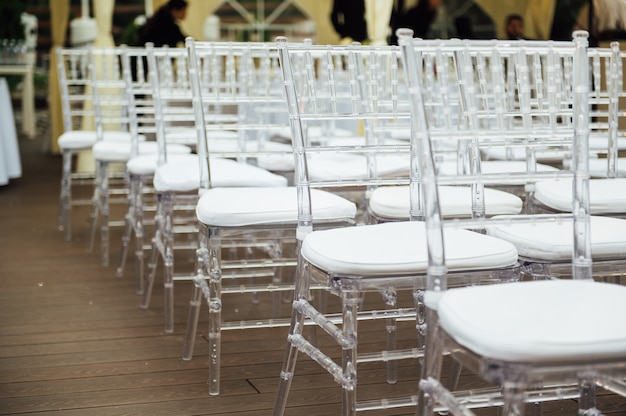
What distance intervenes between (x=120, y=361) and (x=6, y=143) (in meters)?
4.68

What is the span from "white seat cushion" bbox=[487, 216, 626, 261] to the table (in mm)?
8061

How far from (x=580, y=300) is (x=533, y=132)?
39cm

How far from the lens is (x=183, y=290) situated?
151 inches

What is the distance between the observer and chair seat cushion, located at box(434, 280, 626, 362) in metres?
1.29

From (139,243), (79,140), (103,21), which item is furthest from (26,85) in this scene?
(139,243)

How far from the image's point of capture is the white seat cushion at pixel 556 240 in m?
1.86

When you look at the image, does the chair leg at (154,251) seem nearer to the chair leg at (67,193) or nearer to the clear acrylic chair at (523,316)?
the chair leg at (67,193)

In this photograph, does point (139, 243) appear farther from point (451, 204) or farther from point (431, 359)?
point (431, 359)

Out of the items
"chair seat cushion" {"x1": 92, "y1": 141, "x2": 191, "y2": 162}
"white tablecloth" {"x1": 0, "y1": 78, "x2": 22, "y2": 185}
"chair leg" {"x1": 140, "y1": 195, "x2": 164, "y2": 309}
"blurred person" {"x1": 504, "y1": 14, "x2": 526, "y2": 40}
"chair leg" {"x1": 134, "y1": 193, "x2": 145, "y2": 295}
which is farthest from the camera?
"blurred person" {"x1": 504, "y1": 14, "x2": 526, "y2": 40}

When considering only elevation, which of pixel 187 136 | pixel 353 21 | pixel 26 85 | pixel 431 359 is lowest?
pixel 431 359

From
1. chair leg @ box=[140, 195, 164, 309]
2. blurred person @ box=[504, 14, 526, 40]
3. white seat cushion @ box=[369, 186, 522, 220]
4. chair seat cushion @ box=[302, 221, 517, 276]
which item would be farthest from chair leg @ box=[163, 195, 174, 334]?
blurred person @ box=[504, 14, 526, 40]

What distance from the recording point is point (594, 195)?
244cm

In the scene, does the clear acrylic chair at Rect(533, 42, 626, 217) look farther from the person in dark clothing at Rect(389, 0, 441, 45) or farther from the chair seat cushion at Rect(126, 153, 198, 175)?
the person in dark clothing at Rect(389, 0, 441, 45)

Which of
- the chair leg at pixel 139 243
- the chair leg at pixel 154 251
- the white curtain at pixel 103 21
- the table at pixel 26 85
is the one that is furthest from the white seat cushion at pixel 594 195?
the table at pixel 26 85
